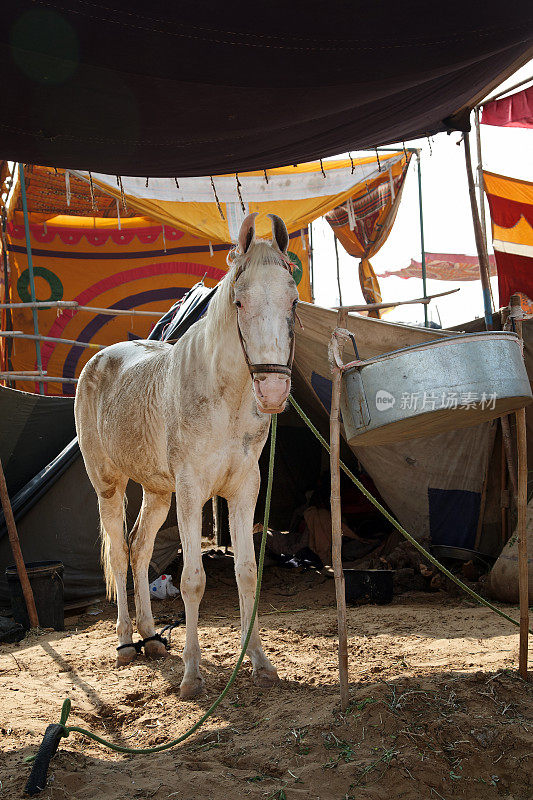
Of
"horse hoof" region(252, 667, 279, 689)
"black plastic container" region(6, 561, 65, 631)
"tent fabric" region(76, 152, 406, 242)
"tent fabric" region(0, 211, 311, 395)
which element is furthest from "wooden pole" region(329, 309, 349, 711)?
"tent fabric" region(0, 211, 311, 395)

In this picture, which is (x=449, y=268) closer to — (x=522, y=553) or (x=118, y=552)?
(x=118, y=552)

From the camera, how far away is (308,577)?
6.90 m

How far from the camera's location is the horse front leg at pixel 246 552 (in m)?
3.98

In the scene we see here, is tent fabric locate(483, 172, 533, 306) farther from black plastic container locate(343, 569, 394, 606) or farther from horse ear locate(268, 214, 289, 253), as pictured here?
horse ear locate(268, 214, 289, 253)

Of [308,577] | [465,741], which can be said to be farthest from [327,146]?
[308,577]

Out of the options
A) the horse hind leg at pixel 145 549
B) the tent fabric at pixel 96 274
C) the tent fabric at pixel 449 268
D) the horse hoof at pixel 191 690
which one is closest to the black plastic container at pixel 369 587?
the horse hind leg at pixel 145 549

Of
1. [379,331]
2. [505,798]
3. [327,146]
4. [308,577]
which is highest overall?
[327,146]

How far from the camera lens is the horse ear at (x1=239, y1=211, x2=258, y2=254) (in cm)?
359

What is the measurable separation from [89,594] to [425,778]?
4.53m

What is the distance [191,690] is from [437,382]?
6.80 feet

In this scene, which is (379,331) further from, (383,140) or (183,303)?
(183,303)

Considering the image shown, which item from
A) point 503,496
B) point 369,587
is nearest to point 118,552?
point 369,587

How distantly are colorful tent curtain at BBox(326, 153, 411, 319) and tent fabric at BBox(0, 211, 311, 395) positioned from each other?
1.39 m

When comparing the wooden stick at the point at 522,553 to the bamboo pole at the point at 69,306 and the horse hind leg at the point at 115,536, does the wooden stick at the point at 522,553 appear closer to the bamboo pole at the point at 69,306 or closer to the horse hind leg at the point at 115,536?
the horse hind leg at the point at 115,536
